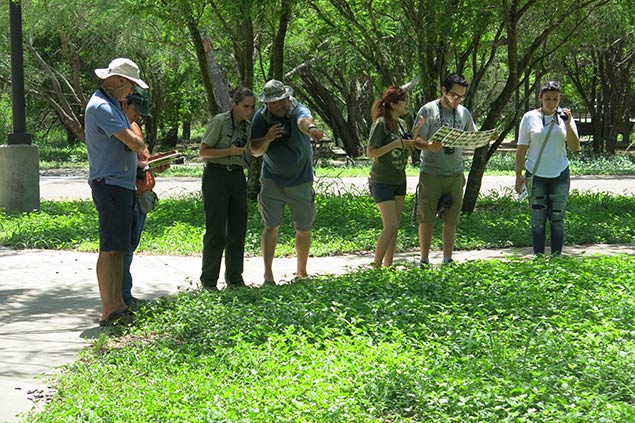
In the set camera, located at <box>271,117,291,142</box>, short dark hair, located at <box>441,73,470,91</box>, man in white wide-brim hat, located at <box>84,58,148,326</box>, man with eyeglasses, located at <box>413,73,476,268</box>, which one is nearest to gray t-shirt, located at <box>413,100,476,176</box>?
man with eyeglasses, located at <box>413,73,476,268</box>

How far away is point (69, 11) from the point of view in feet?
78.4

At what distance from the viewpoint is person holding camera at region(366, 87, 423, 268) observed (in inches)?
366

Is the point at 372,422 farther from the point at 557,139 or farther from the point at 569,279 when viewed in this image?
the point at 557,139

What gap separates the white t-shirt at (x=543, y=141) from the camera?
32.0 ft

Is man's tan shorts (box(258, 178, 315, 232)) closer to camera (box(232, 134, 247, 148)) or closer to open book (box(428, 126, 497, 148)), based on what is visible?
camera (box(232, 134, 247, 148))

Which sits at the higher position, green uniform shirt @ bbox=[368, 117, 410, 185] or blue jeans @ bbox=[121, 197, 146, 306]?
green uniform shirt @ bbox=[368, 117, 410, 185]

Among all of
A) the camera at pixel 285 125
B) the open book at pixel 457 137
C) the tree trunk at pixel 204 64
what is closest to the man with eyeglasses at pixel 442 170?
the open book at pixel 457 137

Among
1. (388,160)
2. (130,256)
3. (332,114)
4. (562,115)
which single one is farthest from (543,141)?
(332,114)

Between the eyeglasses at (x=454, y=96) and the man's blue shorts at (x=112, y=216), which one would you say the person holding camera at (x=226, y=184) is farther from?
the eyeglasses at (x=454, y=96)

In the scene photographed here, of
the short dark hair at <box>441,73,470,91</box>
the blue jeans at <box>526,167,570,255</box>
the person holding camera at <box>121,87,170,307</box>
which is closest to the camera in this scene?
the person holding camera at <box>121,87,170,307</box>

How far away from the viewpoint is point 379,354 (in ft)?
19.4

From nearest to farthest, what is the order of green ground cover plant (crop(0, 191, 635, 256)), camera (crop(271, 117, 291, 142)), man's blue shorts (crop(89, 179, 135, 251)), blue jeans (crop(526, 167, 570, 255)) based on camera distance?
man's blue shorts (crop(89, 179, 135, 251))
camera (crop(271, 117, 291, 142))
blue jeans (crop(526, 167, 570, 255))
green ground cover plant (crop(0, 191, 635, 256))

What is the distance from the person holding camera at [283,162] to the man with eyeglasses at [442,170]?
1.30 m

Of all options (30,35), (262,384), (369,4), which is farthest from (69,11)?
(262,384)
